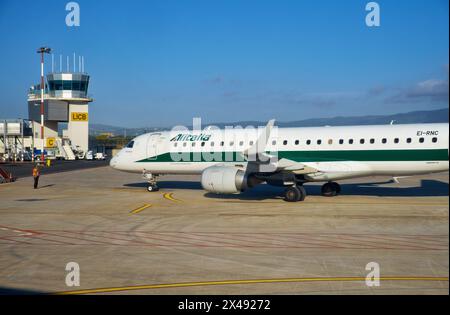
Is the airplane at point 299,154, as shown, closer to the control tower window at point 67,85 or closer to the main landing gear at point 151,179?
the main landing gear at point 151,179

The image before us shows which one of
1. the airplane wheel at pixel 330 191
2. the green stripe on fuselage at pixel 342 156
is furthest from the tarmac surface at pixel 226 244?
the green stripe on fuselage at pixel 342 156

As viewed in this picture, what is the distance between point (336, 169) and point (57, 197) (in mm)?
14558

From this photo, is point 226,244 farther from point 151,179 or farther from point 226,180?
point 151,179

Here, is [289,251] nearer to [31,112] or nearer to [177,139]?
[177,139]

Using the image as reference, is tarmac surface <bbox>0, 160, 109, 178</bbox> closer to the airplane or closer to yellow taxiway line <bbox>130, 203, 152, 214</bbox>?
the airplane

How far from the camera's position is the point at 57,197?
2464cm

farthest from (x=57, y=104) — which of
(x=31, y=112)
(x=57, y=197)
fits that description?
(x=57, y=197)

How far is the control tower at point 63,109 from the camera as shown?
244ft

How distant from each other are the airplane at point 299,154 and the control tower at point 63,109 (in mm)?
53827

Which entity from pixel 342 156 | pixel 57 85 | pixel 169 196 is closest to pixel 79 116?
pixel 57 85

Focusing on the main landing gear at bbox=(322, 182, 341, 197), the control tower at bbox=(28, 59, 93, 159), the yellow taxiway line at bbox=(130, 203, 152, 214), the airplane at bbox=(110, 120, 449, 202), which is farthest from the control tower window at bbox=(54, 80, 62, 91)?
the main landing gear at bbox=(322, 182, 341, 197)

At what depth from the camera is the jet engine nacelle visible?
2038 cm

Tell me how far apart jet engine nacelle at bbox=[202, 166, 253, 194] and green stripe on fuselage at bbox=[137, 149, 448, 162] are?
3225 millimetres

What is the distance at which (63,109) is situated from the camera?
74938 millimetres
